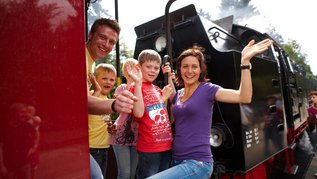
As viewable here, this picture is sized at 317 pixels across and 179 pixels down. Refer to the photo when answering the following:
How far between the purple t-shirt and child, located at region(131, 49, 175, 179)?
0.12m

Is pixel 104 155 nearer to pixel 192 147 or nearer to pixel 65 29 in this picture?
pixel 192 147

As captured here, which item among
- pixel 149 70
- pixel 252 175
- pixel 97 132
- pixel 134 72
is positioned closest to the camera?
pixel 134 72

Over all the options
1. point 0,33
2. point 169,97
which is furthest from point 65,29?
point 169,97

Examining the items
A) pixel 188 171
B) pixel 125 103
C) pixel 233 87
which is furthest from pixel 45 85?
pixel 233 87

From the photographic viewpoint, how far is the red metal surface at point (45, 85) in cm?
68

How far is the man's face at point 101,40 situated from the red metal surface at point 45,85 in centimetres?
88

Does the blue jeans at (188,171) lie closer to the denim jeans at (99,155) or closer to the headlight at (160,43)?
the denim jeans at (99,155)

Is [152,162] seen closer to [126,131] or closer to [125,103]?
[126,131]

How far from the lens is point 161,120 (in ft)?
6.44

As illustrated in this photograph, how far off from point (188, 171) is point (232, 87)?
3.93 feet

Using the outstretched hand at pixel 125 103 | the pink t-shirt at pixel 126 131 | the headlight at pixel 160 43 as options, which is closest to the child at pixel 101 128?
the pink t-shirt at pixel 126 131

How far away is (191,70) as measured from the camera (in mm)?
1927

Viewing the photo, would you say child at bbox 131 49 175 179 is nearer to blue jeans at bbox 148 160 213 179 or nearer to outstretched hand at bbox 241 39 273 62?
blue jeans at bbox 148 160 213 179

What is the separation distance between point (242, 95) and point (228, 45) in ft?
5.77
